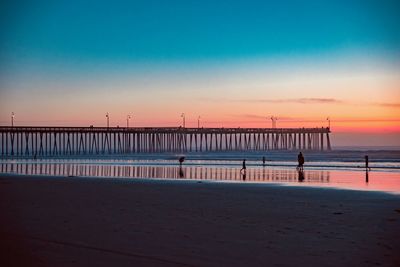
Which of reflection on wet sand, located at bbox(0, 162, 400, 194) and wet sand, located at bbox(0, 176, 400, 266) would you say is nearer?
wet sand, located at bbox(0, 176, 400, 266)

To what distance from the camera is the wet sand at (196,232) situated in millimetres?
6227

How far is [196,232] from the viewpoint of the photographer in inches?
317

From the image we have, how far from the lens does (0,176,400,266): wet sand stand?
6227 millimetres

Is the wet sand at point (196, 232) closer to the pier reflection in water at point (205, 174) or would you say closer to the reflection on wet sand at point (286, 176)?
the reflection on wet sand at point (286, 176)

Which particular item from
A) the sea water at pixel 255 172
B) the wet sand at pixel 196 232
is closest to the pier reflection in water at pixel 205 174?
the sea water at pixel 255 172

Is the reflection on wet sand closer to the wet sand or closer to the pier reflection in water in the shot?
the pier reflection in water

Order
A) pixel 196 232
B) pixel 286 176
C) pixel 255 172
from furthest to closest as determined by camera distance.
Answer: pixel 255 172 → pixel 286 176 → pixel 196 232

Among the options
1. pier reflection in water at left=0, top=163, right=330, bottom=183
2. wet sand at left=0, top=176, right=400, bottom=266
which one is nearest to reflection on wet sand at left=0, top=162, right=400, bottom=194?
pier reflection in water at left=0, top=163, right=330, bottom=183

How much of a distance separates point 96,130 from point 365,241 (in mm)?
75153

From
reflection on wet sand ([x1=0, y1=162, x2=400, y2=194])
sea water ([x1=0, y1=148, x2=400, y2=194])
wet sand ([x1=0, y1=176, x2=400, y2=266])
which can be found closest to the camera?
wet sand ([x1=0, y1=176, x2=400, y2=266])

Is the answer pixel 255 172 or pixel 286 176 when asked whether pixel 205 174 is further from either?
pixel 286 176

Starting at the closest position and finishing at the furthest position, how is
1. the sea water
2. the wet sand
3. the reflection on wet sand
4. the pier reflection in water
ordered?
the wet sand → the reflection on wet sand → the sea water → the pier reflection in water

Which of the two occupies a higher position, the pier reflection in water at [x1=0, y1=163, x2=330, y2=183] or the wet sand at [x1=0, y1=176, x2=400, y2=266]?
the wet sand at [x1=0, y1=176, x2=400, y2=266]

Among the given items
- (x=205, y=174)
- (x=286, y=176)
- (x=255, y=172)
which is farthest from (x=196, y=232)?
(x=255, y=172)
